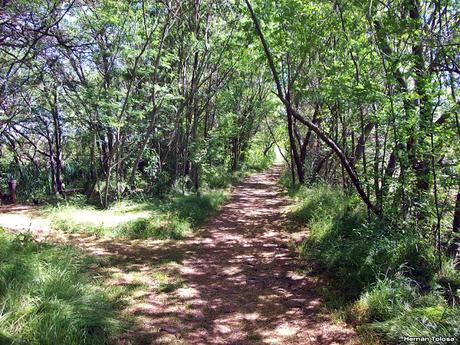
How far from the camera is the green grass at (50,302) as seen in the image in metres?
2.74

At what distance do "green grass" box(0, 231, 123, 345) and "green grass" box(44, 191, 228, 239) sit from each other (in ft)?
8.74

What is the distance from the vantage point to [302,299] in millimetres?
4500

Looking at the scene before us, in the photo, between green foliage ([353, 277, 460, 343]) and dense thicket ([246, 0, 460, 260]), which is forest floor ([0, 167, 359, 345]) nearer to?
green foliage ([353, 277, 460, 343])

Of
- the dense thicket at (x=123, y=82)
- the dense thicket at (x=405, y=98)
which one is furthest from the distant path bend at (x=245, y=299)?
→ the dense thicket at (x=123, y=82)

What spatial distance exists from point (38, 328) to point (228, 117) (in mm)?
14388

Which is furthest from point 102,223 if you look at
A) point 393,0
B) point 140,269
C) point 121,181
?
point 393,0

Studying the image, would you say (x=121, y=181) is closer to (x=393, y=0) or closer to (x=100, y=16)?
(x=100, y=16)

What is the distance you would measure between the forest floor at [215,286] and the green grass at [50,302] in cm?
29

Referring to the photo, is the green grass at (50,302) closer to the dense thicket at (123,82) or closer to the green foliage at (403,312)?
the green foliage at (403,312)

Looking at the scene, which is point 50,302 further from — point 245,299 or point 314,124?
point 314,124

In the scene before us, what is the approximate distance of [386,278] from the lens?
13.5 feet

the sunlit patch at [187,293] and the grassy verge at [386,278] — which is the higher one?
the grassy verge at [386,278]

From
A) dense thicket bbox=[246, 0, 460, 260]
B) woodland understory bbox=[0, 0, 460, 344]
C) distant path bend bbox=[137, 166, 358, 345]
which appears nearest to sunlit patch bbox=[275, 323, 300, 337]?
distant path bend bbox=[137, 166, 358, 345]

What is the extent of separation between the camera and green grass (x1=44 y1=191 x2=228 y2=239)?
23.2ft
